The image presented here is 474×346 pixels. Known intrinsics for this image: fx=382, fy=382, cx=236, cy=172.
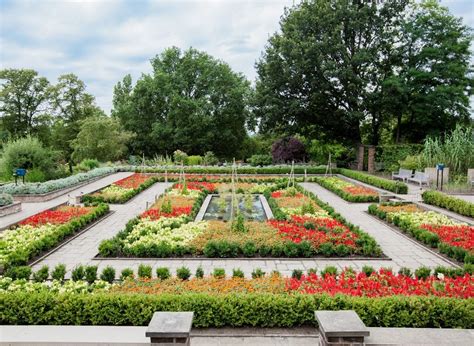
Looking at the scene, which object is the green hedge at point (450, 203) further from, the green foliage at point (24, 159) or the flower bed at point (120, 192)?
the green foliage at point (24, 159)

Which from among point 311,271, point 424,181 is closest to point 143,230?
point 311,271

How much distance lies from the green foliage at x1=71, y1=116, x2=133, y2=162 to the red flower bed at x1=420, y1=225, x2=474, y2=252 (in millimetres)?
25189

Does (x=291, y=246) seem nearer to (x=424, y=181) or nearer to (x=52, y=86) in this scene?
(x=424, y=181)

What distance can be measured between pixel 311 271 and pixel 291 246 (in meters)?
1.53

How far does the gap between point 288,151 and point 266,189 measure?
41.9 feet

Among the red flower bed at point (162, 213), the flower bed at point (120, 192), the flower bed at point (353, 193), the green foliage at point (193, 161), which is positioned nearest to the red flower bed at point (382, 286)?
the red flower bed at point (162, 213)

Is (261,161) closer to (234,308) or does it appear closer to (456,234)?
(456,234)

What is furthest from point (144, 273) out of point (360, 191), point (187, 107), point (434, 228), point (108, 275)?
point (187, 107)

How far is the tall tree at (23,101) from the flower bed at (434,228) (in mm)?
32768

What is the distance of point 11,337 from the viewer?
144 inches

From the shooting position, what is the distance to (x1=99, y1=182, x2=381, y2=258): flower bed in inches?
303

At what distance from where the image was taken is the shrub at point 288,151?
28.6 m

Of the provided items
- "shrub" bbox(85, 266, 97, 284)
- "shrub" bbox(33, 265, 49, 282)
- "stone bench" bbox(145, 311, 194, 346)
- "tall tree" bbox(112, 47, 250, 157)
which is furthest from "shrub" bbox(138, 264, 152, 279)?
"tall tree" bbox(112, 47, 250, 157)

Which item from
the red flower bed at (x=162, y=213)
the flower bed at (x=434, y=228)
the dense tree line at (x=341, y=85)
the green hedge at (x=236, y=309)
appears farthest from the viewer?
the dense tree line at (x=341, y=85)
